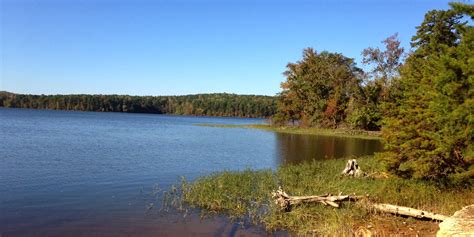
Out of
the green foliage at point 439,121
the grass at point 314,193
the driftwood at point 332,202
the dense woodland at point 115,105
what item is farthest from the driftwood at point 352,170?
the dense woodland at point 115,105

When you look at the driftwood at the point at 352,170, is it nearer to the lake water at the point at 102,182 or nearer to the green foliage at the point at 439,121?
the green foliage at the point at 439,121

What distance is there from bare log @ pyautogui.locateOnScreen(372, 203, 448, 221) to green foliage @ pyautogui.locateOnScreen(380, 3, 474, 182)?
7.22ft

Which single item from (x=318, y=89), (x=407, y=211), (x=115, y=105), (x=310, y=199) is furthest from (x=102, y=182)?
(x=115, y=105)

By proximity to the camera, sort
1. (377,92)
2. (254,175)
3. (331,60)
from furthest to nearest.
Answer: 1. (331,60)
2. (377,92)
3. (254,175)

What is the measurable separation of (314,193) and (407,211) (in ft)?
15.0

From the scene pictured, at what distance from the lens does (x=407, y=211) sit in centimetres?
1312

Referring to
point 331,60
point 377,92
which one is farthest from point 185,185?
point 331,60

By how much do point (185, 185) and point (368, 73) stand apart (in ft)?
159

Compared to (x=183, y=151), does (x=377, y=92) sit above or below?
above

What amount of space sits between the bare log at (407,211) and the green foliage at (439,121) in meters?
2.20

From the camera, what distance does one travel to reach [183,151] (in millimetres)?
35281

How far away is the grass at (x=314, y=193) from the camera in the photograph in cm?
1319

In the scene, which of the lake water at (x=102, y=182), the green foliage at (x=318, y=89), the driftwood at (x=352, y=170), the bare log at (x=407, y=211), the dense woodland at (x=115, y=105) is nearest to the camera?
→ the bare log at (x=407, y=211)

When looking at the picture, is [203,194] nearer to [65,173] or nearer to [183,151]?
[65,173]
